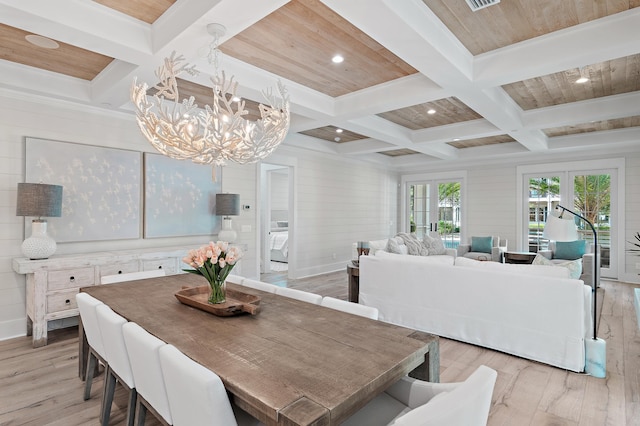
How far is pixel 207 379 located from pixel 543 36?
11.2ft

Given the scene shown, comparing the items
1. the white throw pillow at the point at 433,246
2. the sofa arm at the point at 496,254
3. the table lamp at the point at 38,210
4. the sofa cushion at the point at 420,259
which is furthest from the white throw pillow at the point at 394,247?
the table lamp at the point at 38,210

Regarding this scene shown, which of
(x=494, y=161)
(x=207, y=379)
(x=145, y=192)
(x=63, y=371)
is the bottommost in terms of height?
(x=63, y=371)

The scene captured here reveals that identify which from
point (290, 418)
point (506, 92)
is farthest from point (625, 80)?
point (290, 418)

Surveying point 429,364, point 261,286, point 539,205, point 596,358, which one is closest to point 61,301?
point 261,286

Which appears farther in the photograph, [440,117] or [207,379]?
[440,117]

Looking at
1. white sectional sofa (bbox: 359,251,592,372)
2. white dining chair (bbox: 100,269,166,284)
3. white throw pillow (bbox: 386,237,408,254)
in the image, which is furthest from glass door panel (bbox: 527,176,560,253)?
white dining chair (bbox: 100,269,166,284)

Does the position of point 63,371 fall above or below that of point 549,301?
below

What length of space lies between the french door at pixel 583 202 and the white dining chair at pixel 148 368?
284 inches

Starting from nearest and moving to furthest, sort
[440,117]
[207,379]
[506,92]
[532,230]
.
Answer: [207,379] < [506,92] < [440,117] < [532,230]

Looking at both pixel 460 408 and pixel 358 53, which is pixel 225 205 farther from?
pixel 460 408

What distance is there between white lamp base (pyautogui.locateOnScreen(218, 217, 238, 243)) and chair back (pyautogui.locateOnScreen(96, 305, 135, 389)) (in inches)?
118

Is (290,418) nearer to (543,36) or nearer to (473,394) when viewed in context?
(473,394)

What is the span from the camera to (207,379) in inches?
43.4

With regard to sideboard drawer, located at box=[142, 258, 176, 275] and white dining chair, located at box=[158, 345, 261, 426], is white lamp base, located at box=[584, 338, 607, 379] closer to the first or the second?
white dining chair, located at box=[158, 345, 261, 426]
